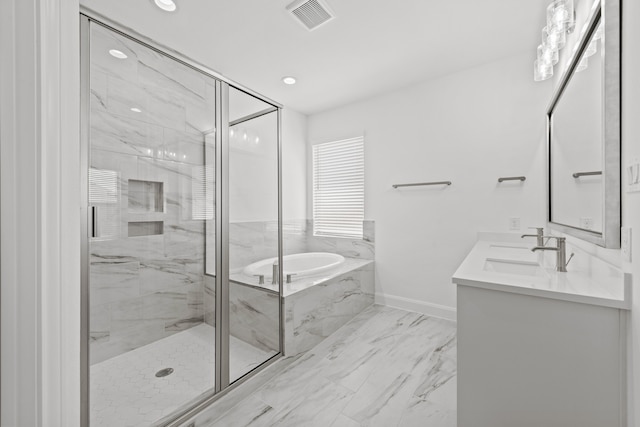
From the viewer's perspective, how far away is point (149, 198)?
1.89 meters

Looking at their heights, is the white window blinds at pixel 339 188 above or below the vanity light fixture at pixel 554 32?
below

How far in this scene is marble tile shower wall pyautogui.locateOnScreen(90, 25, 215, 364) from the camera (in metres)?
1.72

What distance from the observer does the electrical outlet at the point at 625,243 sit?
3.05 ft

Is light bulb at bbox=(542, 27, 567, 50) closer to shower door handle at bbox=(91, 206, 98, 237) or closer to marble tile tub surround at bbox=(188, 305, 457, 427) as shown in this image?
marble tile tub surround at bbox=(188, 305, 457, 427)

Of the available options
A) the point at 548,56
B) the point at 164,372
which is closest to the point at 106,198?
the point at 164,372

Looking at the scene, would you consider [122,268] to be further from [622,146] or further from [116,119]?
[622,146]

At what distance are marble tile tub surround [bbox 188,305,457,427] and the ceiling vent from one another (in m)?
2.49

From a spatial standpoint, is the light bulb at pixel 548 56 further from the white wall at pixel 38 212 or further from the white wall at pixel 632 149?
the white wall at pixel 38 212

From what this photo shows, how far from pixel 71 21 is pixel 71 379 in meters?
0.68

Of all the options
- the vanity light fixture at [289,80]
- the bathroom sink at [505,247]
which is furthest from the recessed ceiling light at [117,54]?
the bathroom sink at [505,247]

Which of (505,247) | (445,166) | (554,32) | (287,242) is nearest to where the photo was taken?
(554,32)

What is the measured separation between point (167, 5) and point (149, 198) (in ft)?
4.17

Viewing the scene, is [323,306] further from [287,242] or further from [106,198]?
[106,198]

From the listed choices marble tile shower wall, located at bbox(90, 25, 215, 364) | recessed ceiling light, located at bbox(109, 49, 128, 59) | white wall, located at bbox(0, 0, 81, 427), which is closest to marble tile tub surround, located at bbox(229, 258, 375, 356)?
marble tile shower wall, located at bbox(90, 25, 215, 364)
